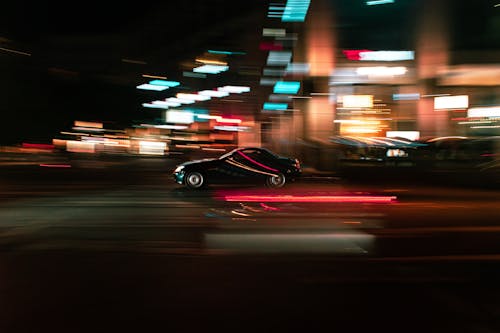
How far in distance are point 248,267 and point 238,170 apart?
9.85 m

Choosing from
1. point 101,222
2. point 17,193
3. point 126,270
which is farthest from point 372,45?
point 126,270

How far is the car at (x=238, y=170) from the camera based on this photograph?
16.5 m

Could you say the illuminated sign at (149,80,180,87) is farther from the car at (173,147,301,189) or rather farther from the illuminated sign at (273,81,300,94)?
the car at (173,147,301,189)

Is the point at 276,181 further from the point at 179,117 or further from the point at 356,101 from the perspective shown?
the point at 179,117

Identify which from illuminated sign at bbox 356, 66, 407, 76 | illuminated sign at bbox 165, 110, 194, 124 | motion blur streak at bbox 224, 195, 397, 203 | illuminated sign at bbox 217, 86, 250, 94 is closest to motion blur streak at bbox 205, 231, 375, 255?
motion blur streak at bbox 224, 195, 397, 203

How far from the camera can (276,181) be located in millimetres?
17156

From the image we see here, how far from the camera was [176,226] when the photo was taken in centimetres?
1011

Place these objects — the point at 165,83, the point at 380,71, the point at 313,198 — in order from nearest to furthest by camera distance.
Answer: the point at 313,198, the point at 380,71, the point at 165,83

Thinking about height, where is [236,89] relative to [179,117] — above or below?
above

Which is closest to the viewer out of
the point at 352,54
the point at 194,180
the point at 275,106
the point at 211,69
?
the point at 194,180

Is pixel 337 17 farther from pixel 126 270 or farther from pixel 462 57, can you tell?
pixel 126 270

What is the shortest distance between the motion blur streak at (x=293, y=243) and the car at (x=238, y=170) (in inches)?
288

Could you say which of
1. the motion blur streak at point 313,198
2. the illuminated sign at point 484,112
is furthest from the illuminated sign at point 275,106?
the motion blur streak at point 313,198

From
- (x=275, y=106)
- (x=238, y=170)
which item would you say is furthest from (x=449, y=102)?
(x=238, y=170)
